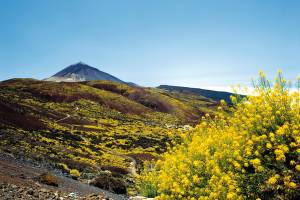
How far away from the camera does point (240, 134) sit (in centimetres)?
955

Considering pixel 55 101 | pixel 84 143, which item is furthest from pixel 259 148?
pixel 55 101

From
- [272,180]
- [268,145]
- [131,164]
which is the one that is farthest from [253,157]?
[131,164]

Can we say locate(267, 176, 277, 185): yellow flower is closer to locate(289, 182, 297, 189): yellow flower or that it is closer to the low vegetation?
locate(289, 182, 297, 189): yellow flower

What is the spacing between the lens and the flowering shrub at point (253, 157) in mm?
8086

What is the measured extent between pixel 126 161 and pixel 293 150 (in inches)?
1272

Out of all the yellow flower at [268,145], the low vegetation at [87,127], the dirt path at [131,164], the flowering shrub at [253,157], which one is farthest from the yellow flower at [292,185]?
the dirt path at [131,164]

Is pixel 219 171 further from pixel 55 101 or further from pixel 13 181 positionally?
pixel 55 101

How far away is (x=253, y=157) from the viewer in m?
8.74

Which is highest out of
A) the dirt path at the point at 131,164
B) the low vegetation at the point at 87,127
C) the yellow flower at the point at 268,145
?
the yellow flower at the point at 268,145

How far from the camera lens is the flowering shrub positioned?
8.09m

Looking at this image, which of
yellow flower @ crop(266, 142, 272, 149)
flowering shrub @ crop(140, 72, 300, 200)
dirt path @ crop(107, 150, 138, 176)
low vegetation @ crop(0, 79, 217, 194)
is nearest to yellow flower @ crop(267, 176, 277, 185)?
flowering shrub @ crop(140, 72, 300, 200)

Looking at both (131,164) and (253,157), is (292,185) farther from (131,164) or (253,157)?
(131,164)

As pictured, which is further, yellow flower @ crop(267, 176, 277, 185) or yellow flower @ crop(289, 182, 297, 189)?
yellow flower @ crop(267, 176, 277, 185)

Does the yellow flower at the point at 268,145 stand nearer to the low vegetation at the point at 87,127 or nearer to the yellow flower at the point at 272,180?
the yellow flower at the point at 272,180
